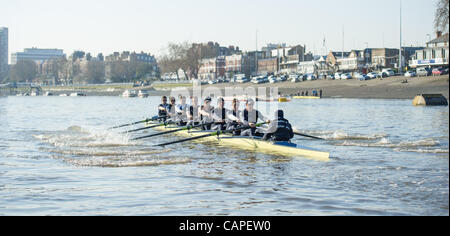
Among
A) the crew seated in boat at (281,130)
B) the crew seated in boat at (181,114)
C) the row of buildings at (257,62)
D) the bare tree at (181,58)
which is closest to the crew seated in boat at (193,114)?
the crew seated in boat at (181,114)

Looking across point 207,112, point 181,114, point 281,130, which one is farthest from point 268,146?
point 181,114

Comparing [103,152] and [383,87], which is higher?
[383,87]

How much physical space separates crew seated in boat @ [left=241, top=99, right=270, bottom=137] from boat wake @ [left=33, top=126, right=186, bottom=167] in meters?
2.51

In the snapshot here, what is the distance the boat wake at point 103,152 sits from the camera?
14.7m

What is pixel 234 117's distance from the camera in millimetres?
18000

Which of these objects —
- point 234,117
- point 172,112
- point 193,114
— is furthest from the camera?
point 172,112

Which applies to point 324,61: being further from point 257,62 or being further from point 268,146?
point 268,146

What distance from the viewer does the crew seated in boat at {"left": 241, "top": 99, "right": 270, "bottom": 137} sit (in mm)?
16938

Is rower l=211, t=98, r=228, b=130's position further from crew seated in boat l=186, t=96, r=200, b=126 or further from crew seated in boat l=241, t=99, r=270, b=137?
crew seated in boat l=186, t=96, r=200, b=126

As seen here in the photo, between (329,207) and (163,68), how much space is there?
424 ft

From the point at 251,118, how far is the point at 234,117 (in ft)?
3.35

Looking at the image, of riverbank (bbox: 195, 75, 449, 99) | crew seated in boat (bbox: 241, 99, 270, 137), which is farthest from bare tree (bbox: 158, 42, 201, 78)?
crew seated in boat (bbox: 241, 99, 270, 137)

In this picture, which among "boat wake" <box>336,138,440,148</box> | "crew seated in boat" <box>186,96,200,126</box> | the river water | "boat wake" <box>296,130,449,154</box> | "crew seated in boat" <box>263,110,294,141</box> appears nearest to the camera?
the river water
